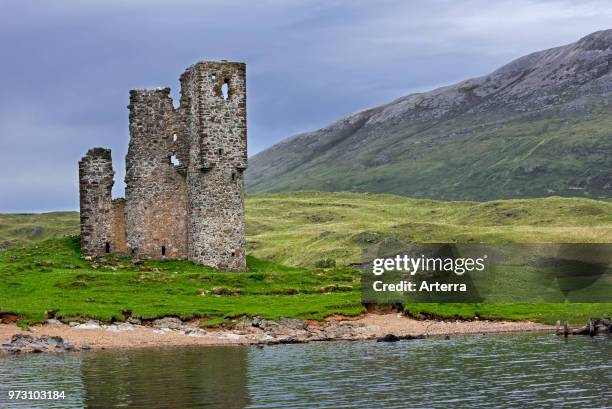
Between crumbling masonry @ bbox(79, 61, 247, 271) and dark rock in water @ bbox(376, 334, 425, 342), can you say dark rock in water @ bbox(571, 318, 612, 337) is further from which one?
crumbling masonry @ bbox(79, 61, 247, 271)

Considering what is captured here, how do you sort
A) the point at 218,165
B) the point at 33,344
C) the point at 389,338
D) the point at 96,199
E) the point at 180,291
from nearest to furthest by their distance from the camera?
the point at 33,344 < the point at 389,338 < the point at 180,291 < the point at 218,165 < the point at 96,199

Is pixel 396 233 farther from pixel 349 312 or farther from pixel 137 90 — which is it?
pixel 349 312

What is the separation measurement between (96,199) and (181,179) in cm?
663

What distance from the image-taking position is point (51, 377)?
146 ft

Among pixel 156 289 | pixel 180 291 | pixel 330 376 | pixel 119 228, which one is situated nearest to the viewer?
pixel 330 376

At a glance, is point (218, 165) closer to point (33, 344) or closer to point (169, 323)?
point (169, 323)

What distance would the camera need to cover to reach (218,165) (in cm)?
7981

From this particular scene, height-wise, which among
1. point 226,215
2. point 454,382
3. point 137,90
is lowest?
point 454,382

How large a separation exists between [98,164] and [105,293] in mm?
17699

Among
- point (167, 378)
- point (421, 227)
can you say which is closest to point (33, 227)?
point (421, 227)

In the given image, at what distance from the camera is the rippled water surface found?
127ft

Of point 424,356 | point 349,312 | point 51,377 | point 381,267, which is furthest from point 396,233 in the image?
point 51,377

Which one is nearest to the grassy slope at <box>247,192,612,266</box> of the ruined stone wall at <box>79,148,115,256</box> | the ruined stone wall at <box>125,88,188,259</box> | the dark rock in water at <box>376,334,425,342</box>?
the ruined stone wall at <box>125,88,188,259</box>

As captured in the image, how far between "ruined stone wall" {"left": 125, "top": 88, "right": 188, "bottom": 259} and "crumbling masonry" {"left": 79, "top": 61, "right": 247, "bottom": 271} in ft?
0.25
